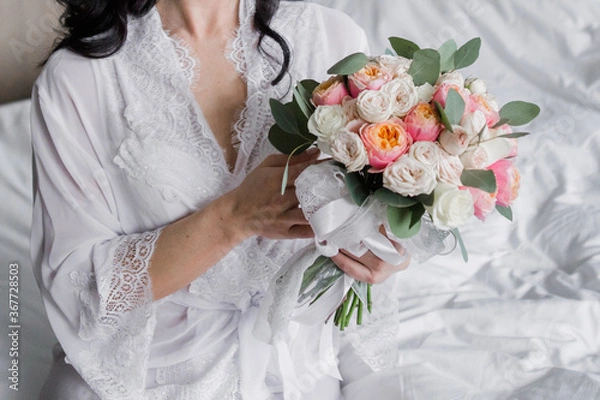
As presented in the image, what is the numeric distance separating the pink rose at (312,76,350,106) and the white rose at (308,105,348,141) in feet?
0.06

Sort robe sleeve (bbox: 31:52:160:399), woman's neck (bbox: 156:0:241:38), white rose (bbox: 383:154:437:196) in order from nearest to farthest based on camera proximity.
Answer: white rose (bbox: 383:154:437:196) → robe sleeve (bbox: 31:52:160:399) → woman's neck (bbox: 156:0:241:38)

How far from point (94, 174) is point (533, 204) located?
4.22 feet

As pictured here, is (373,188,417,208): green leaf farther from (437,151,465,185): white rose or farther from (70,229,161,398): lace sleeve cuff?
(70,229,161,398): lace sleeve cuff

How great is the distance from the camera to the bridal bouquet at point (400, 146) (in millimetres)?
929

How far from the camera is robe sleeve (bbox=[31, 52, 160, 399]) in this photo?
122 cm

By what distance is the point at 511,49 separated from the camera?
2.46 meters

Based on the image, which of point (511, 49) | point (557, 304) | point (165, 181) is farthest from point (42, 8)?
point (557, 304)

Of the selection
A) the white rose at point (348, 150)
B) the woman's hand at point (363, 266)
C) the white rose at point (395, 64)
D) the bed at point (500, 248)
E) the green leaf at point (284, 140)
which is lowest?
the bed at point (500, 248)

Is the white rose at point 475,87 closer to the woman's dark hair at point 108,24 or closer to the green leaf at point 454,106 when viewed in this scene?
the green leaf at point 454,106

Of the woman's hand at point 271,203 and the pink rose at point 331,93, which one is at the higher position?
the pink rose at point 331,93

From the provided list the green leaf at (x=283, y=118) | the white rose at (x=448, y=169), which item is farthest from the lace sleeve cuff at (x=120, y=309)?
the white rose at (x=448, y=169)

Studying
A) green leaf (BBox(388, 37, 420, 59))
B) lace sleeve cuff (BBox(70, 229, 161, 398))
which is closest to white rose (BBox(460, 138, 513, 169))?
green leaf (BBox(388, 37, 420, 59))

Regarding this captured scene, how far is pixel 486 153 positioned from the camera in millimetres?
953

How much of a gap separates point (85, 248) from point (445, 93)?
2.09 feet
